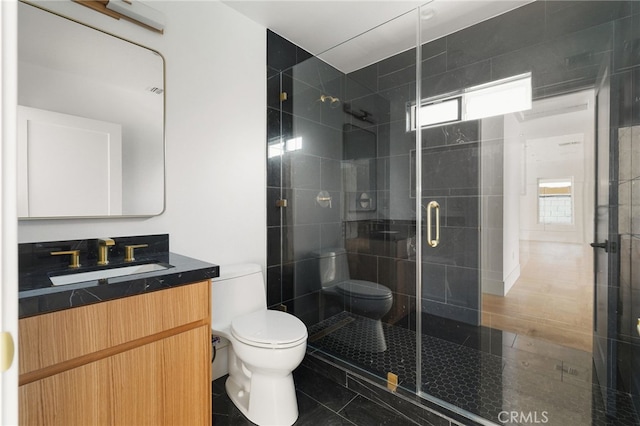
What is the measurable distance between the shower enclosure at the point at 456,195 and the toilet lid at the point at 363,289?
0.01 m

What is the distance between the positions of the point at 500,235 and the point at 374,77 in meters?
1.62

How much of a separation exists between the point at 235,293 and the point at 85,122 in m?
1.15

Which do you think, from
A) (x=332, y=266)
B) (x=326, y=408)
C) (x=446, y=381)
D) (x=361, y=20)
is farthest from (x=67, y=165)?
(x=446, y=381)

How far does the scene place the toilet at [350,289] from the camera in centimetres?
250

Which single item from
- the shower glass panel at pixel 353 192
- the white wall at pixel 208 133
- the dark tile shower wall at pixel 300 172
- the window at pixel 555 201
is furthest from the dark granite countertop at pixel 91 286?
the window at pixel 555 201

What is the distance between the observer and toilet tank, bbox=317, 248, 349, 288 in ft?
8.40

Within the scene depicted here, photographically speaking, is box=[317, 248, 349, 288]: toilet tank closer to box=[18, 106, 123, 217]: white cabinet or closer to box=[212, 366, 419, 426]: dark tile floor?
box=[212, 366, 419, 426]: dark tile floor

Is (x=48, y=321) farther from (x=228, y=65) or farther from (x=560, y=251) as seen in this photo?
(x=560, y=251)

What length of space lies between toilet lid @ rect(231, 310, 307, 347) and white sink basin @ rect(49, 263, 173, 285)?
51 centimetres

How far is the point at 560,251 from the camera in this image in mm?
1896

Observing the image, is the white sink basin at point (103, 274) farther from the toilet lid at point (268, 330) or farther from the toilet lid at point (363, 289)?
the toilet lid at point (363, 289)

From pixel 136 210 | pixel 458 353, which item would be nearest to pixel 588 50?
pixel 458 353

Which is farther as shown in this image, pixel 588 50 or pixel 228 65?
pixel 228 65

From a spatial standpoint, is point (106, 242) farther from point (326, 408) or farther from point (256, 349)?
point (326, 408)
